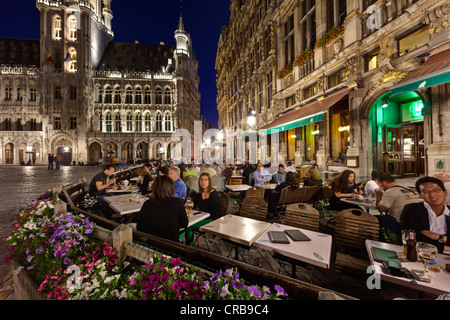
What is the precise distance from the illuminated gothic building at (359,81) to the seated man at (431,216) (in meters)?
3.74

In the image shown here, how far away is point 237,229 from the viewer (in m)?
2.82

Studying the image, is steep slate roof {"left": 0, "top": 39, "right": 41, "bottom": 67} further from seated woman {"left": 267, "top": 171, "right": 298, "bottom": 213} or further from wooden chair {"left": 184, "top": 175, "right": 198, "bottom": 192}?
seated woman {"left": 267, "top": 171, "right": 298, "bottom": 213}

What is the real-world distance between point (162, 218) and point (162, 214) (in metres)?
0.05

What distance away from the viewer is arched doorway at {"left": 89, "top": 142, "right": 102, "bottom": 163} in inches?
1418

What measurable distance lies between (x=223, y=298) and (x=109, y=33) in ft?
190

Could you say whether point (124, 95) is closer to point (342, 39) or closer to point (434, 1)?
point (342, 39)

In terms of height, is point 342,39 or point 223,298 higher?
point 342,39

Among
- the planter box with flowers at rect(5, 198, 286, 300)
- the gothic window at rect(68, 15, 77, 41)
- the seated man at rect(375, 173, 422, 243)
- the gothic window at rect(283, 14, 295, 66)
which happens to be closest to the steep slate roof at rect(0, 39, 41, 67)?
the gothic window at rect(68, 15, 77, 41)

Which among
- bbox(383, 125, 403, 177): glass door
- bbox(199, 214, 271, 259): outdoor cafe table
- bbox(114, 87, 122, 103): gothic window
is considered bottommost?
bbox(199, 214, 271, 259): outdoor cafe table

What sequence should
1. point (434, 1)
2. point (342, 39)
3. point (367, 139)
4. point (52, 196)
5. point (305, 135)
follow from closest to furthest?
1. point (52, 196)
2. point (434, 1)
3. point (367, 139)
4. point (342, 39)
5. point (305, 135)

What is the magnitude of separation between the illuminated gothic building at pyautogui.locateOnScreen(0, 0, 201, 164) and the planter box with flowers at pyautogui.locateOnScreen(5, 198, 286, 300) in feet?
111

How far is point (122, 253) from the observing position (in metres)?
1.99

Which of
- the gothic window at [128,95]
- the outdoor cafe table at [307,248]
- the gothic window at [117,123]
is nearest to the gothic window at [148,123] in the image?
the gothic window at [128,95]

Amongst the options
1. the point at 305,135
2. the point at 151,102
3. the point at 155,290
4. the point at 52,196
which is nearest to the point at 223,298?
the point at 155,290
